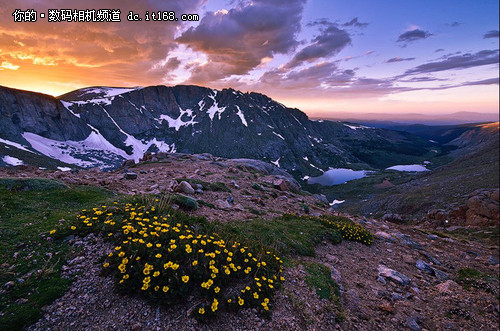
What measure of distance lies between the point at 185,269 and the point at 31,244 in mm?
4348

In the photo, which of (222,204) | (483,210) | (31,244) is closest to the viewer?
(31,244)

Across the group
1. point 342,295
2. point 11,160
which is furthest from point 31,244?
point 11,160

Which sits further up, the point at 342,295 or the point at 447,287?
the point at 342,295

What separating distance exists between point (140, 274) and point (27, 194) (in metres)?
8.16

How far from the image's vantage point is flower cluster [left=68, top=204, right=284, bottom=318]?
502 cm

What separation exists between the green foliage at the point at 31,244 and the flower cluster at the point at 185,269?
958mm

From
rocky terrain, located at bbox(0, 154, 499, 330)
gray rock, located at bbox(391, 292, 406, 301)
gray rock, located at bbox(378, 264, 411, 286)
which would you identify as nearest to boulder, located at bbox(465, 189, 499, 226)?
rocky terrain, located at bbox(0, 154, 499, 330)

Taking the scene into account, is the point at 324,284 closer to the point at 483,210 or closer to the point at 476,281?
the point at 476,281

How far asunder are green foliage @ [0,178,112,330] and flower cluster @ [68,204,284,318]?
96 centimetres

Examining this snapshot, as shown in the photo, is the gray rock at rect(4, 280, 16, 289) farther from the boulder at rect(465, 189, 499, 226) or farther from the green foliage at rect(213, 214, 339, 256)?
the boulder at rect(465, 189, 499, 226)

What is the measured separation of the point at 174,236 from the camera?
6.45 metres

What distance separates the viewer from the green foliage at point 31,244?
4.34 m

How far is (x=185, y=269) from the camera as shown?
547cm

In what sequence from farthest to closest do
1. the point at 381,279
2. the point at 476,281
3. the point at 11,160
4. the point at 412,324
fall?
the point at 11,160, the point at 476,281, the point at 381,279, the point at 412,324
